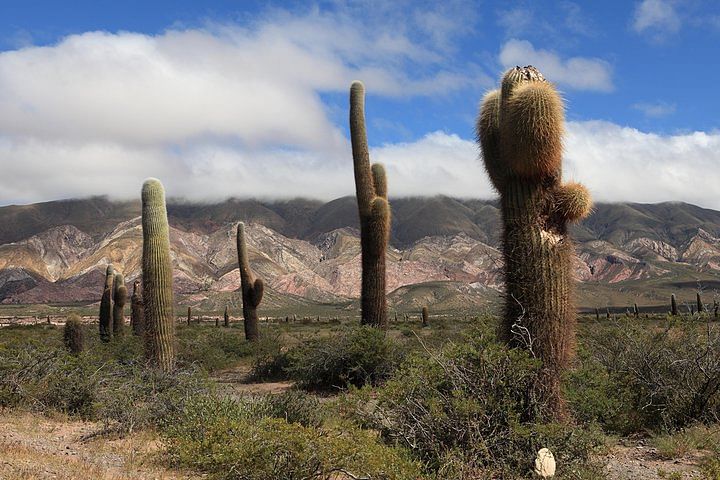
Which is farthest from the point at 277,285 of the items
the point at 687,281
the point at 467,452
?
the point at 467,452

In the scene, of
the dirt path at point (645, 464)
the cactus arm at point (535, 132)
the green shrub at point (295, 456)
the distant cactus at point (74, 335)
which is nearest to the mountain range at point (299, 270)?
the distant cactus at point (74, 335)

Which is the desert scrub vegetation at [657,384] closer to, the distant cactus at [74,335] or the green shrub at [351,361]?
the green shrub at [351,361]

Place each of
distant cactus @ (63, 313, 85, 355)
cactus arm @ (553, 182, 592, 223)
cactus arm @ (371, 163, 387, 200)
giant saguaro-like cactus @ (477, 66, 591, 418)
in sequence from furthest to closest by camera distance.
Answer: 1. distant cactus @ (63, 313, 85, 355)
2. cactus arm @ (371, 163, 387, 200)
3. cactus arm @ (553, 182, 592, 223)
4. giant saguaro-like cactus @ (477, 66, 591, 418)

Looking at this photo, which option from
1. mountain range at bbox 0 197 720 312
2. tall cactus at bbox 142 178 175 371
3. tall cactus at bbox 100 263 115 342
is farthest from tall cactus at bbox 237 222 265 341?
mountain range at bbox 0 197 720 312

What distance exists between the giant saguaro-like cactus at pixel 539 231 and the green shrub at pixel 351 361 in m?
6.71

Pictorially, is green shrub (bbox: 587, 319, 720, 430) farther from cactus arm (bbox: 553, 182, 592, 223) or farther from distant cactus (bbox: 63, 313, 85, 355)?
distant cactus (bbox: 63, 313, 85, 355)

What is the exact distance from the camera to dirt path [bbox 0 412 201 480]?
6914 mm

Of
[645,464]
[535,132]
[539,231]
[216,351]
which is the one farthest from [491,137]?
[216,351]

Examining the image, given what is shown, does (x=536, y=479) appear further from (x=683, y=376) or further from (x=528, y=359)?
(x=683, y=376)

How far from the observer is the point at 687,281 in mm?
124562

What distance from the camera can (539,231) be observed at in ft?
25.5

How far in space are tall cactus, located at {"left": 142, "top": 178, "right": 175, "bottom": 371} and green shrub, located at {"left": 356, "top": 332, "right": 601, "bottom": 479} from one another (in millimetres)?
7469

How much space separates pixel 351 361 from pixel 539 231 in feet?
26.1

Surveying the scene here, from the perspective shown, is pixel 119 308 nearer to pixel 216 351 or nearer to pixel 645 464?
pixel 216 351
